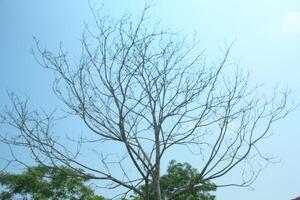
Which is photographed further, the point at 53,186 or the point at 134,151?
the point at 53,186

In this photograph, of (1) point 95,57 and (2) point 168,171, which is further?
(2) point 168,171

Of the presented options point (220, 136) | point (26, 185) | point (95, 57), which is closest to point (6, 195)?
point (26, 185)

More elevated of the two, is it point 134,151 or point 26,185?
point 26,185

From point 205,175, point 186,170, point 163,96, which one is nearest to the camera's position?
point 205,175

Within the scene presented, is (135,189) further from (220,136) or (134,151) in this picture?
(220,136)

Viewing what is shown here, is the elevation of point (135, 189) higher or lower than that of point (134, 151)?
lower

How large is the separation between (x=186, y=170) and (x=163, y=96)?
57.6ft

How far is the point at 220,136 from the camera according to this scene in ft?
17.2

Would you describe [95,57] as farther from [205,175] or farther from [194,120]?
→ [205,175]

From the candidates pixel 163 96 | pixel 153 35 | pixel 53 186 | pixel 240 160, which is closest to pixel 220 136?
pixel 240 160

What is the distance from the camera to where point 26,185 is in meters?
15.6

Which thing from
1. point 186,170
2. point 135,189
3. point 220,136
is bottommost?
point 135,189

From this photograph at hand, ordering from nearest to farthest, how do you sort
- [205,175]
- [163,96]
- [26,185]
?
[205,175] → [163,96] → [26,185]

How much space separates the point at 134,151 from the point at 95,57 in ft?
4.54
